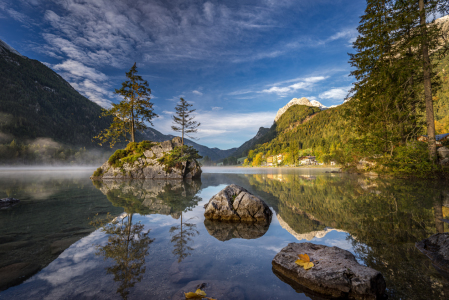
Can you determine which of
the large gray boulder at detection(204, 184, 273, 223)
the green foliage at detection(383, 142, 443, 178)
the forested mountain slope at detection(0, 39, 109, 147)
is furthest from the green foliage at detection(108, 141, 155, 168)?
the forested mountain slope at detection(0, 39, 109, 147)

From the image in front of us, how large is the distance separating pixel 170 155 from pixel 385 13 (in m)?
28.5

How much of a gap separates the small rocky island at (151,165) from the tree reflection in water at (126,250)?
2101cm

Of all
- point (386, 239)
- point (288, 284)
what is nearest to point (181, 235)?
point (288, 284)

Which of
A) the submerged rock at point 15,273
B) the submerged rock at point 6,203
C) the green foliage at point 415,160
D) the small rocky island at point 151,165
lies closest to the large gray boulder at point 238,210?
the submerged rock at point 15,273

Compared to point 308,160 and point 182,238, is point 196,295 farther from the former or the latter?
point 308,160

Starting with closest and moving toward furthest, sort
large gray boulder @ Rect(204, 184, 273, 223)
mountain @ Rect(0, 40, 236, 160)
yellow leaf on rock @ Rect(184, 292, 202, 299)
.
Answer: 1. yellow leaf on rock @ Rect(184, 292, 202, 299)
2. large gray boulder @ Rect(204, 184, 273, 223)
3. mountain @ Rect(0, 40, 236, 160)

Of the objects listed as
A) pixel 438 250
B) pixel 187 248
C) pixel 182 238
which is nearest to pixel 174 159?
pixel 182 238

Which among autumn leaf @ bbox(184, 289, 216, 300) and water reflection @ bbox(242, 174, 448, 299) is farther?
water reflection @ bbox(242, 174, 448, 299)

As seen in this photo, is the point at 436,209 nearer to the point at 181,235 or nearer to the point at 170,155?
the point at 181,235

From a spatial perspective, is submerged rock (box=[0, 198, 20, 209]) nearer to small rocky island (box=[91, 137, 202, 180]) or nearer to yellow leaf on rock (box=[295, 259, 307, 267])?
yellow leaf on rock (box=[295, 259, 307, 267])

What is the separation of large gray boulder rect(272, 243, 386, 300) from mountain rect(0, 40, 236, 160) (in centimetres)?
15471

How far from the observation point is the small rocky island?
90.1 feet

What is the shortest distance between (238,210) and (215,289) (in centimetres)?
452

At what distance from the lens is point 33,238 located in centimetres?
529
